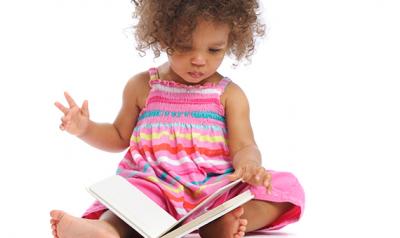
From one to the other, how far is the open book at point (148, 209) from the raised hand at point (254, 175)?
0.05m

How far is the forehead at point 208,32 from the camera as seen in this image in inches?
71.8

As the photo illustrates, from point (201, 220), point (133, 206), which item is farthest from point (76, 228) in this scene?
point (201, 220)

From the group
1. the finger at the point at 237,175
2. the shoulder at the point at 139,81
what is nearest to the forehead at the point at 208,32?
the shoulder at the point at 139,81

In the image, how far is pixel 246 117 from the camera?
6.38 feet

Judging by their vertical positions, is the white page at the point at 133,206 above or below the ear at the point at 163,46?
below

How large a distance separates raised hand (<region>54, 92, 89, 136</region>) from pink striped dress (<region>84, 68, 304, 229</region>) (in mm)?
132

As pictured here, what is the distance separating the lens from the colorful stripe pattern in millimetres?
1855

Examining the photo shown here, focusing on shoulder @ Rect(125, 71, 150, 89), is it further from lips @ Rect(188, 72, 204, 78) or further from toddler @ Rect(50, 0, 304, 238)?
lips @ Rect(188, 72, 204, 78)

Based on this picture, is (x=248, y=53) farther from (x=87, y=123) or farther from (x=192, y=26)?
(x=87, y=123)

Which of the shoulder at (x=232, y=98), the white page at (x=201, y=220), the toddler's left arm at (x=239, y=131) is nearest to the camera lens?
the white page at (x=201, y=220)

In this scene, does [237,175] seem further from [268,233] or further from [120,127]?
[120,127]

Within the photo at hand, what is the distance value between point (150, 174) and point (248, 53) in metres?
0.46

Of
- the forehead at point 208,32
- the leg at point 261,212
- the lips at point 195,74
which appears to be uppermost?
the forehead at point 208,32

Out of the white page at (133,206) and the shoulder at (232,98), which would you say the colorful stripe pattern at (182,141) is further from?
the white page at (133,206)
